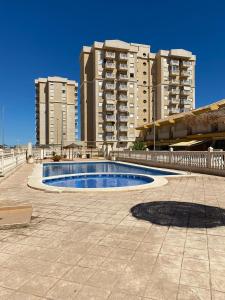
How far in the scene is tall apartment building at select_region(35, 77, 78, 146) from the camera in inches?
3007

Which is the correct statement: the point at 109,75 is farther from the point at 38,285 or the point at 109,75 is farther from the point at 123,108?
the point at 38,285

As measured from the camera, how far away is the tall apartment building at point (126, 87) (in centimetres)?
5866

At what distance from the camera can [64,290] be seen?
2834 mm

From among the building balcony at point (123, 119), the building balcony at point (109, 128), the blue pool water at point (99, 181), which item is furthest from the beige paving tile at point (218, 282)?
the building balcony at point (123, 119)

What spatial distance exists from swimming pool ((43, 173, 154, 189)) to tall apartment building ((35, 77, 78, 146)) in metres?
57.7

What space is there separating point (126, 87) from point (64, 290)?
60.3 m

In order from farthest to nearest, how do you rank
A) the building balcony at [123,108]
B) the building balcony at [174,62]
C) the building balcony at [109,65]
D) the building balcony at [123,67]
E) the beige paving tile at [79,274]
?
the building balcony at [174,62] < the building balcony at [123,108] < the building balcony at [123,67] < the building balcony at [109,65] < the beige paving tile at [79,274]

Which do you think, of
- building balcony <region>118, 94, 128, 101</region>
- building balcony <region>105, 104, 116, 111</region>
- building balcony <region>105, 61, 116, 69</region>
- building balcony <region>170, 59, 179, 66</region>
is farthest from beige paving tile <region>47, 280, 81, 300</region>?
building balcony <region>170, 59, 179, 66</region>

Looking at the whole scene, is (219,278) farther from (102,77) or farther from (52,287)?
(102,77)

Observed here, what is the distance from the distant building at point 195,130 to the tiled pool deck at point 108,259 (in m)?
22.9

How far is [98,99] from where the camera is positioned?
194 ft

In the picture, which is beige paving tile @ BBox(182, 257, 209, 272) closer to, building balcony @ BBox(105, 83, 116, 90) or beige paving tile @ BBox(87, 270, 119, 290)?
beige paving tile @ BBox(87, 270, 119, 290)

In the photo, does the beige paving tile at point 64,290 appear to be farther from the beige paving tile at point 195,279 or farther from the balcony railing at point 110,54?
the balcony railing at point 110,54

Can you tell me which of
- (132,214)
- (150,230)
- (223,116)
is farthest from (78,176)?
(223,116)
